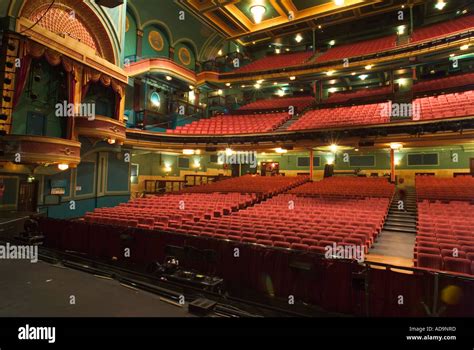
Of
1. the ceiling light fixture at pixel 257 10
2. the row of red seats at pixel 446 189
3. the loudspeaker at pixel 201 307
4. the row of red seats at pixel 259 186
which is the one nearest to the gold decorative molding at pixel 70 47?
the ceiling light fixture at pixel 257 10

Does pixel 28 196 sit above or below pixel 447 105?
below

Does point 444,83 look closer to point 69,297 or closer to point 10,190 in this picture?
point 69,297

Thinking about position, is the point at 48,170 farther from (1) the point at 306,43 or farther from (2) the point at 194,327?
(1) the point at 306,43

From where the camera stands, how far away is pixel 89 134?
31.2ft

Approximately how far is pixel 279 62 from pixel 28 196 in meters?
17.6

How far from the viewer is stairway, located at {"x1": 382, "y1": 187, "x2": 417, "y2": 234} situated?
24.3 feet

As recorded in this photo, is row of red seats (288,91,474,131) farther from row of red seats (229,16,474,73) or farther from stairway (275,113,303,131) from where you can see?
row of red seats (229,16,474,73)

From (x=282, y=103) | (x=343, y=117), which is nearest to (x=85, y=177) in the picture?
(x=343, y=117)

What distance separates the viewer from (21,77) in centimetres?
757

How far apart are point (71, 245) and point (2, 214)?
3.91m

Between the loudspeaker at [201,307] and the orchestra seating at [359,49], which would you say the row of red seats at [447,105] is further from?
the loudspeaker at [201,307]

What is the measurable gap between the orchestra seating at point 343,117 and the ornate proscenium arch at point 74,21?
9.52 m

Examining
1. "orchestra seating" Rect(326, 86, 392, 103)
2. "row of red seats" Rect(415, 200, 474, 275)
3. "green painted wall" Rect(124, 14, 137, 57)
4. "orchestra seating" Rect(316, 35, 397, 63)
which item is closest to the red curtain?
"green painted wall" Rect(124, 14, 137, 57)

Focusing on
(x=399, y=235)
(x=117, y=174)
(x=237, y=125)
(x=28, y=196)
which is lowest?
(x=399, y=235)
